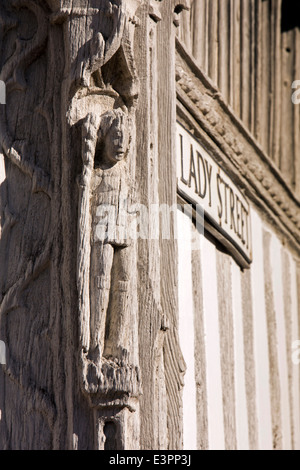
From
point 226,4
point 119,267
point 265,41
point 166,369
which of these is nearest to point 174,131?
point 119,267

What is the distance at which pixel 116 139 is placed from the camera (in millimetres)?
2496

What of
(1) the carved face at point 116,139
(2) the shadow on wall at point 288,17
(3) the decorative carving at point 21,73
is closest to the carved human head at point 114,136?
(1) the carved face at point 116,139

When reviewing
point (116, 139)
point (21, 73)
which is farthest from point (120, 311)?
point (21, 73)

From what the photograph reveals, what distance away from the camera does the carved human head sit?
250cm

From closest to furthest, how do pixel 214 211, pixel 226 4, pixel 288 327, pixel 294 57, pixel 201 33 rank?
pixel 214 211 < pixel 201 33 < pixel 226 4 < pixel 288 327 < pixel 294 57

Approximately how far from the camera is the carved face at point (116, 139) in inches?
98.3

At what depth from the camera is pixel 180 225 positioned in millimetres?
2975

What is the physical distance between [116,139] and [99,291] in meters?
0.46

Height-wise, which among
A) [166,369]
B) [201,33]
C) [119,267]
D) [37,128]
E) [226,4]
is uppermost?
[226,4]

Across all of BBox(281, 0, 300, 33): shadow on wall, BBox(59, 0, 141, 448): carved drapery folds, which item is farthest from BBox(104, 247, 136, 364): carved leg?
BBox(281, 0, 300, 33): shadow on wall

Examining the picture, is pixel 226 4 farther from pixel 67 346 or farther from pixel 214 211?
pixel 67 346

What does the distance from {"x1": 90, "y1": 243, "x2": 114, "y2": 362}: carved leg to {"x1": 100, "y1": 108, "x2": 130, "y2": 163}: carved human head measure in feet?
0.94

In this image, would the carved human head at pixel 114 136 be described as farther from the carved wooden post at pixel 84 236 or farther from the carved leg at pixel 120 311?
the carved leg at pixel 120 311

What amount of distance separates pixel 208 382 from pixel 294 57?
2231mm
